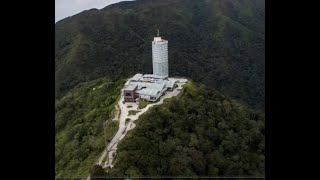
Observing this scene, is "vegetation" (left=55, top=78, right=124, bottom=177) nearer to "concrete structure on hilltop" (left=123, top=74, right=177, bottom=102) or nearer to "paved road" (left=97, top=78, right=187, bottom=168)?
"paved road" (left=97, top=78, right=187, bottom=168)

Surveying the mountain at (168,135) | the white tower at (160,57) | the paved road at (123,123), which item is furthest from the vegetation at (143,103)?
the white tower at (160,57)

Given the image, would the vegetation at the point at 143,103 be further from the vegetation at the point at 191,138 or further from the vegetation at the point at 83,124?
the vegetation at the point at 83,124

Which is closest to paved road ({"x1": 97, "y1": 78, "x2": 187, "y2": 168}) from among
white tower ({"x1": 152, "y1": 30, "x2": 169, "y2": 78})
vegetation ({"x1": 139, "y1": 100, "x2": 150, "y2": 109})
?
vegetation ({"x1": 139, "y1": 100, "x2": 150, "y2": 109})

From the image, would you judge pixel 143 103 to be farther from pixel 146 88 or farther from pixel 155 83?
pixel 155 83
